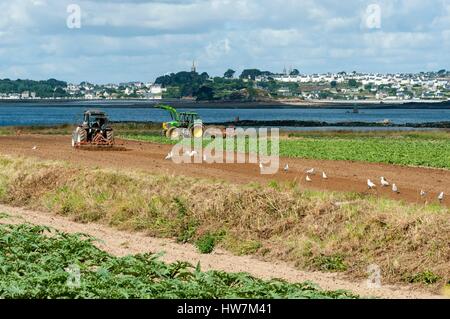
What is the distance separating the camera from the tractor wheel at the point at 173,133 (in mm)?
62750

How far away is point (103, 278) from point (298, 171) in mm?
23214

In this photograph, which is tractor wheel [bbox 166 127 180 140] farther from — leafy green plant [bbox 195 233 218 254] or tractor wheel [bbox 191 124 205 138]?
leafy green plant [bbox 195 233 218 254]

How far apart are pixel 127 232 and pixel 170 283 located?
8.69 metres

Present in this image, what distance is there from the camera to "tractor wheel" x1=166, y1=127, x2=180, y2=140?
6275 centimetres

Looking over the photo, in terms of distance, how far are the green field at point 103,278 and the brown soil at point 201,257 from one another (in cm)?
115

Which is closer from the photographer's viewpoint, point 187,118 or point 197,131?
point 197,131

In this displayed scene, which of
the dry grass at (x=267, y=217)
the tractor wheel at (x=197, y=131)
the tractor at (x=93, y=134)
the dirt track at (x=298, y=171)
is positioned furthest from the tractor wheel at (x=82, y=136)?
the dry grass at (x=267, y=217)

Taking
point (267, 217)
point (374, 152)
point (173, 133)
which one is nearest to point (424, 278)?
point (267, 217)

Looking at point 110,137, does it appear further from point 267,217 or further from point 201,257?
point 201,257

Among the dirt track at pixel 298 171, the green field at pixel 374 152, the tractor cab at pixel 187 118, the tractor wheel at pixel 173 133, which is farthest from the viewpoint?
the tractor cab at pixel 187 118

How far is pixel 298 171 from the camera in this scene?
38344 mm

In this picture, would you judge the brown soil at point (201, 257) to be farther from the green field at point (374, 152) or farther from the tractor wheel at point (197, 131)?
the tractor wheel at point (197, 131)

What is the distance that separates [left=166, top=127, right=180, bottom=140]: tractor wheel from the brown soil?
1439 inches

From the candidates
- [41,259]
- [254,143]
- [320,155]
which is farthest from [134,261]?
[254,143]
